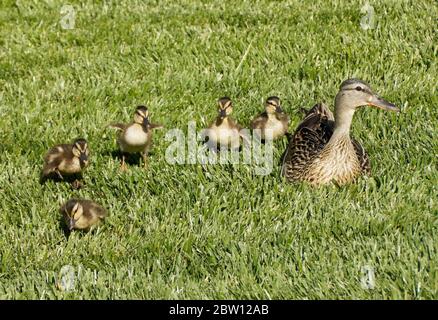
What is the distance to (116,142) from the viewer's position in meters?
7.12

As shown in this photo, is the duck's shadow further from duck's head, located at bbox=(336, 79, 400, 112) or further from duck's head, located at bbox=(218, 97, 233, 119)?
duck's head, located at bbox=(336, 79, 400, 112)

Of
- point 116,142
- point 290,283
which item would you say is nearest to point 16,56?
point 116,142

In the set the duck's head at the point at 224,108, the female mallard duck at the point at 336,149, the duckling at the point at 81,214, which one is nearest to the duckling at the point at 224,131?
the duck's head at the point at 224,108

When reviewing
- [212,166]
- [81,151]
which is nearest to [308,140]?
[212,166]

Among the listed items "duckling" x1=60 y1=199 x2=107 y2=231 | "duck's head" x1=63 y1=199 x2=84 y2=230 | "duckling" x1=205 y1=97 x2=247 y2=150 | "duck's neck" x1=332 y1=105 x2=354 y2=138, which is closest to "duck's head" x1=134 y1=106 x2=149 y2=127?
"duckling" x1=205 y1=97 x2=247 y2=150

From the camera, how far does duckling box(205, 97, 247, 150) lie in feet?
22.6

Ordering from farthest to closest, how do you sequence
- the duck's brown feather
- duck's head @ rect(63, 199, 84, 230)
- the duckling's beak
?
the duckling's beak
the duck's brown feather
duck's head @ rect(63, 199, 84, 230)

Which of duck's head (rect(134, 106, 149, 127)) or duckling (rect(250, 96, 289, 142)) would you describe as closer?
duck's head (rect(134, 106, 149, 127))

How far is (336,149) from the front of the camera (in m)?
6.38

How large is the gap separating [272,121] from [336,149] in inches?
32.2

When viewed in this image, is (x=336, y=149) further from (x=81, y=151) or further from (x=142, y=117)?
(x=81, y=151)

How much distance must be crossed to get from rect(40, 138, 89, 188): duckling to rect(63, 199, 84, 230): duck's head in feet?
2.19

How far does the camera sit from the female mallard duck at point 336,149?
628 centimetres
